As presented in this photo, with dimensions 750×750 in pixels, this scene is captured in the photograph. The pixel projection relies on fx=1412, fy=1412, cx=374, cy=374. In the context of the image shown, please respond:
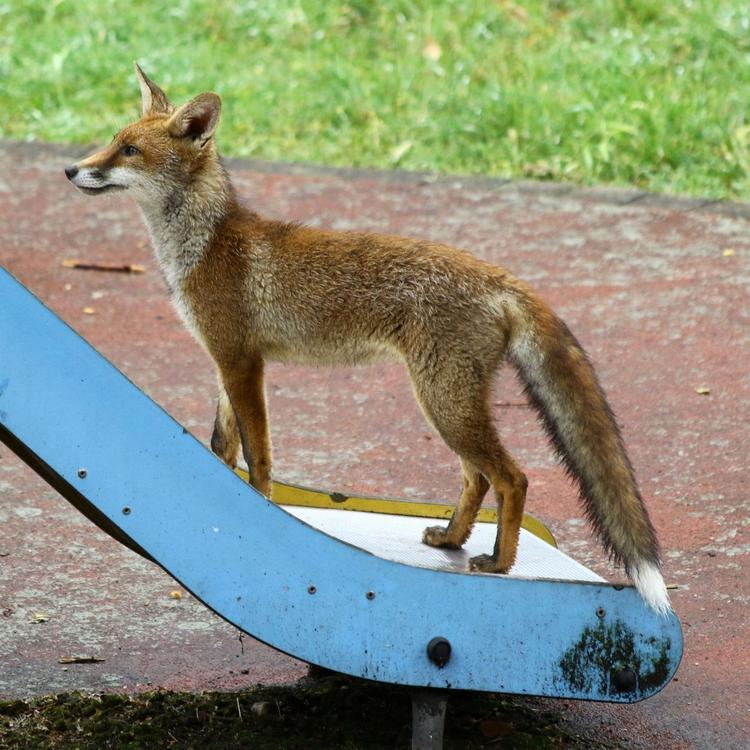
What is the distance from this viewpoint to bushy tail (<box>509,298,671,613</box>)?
3.74 m

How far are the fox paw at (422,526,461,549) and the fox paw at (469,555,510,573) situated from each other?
270mm

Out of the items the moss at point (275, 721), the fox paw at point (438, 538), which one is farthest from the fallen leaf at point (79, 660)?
the fox paw at point (438, 538)

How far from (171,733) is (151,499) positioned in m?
0.94

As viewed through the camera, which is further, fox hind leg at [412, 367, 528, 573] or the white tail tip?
fox hind leg at [412, 367, 528, 573]

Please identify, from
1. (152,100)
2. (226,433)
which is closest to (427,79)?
(152,100)

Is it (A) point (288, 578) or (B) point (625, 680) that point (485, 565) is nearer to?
(B) point (625, 680)

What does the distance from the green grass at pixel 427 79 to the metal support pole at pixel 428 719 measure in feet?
19.8

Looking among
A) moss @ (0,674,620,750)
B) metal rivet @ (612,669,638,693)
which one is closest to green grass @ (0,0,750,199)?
moss @ (0,674,620,750)

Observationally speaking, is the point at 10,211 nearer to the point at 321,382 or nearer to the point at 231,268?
the point at 321,382

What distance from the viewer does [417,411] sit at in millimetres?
6734

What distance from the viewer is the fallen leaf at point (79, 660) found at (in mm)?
4543

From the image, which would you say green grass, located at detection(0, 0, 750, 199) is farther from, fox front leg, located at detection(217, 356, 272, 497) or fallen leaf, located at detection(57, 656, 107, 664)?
fallen leaf, located at detection(57, 656, 107, 664)

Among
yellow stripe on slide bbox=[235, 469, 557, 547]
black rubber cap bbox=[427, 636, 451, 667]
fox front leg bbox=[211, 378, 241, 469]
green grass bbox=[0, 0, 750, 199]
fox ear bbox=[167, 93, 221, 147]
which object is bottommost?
black rubber cap bbox=[427, 636, 451, 667]

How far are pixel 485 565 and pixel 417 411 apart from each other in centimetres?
266
